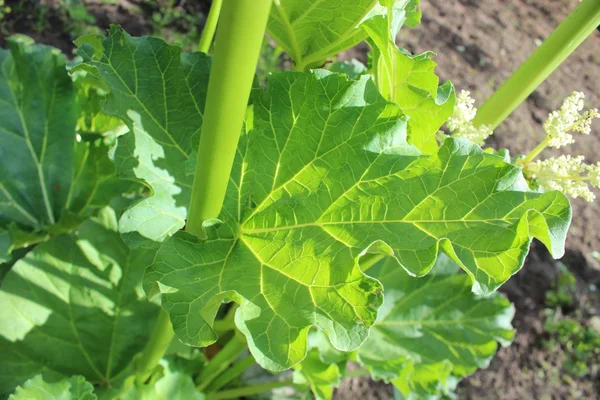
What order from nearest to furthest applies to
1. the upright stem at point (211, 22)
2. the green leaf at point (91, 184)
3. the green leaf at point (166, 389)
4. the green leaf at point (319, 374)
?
the upright stem at point (211, 22), the green leaf at point (166, 389), the green leaf at point (319, 374), the green leaf at point (91, 184)

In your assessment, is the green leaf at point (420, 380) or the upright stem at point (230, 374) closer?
the green leaf at point (420, 380)

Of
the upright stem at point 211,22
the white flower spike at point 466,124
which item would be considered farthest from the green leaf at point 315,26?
the white flower spike at point 466,124

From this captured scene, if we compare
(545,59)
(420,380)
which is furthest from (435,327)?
(545,59)

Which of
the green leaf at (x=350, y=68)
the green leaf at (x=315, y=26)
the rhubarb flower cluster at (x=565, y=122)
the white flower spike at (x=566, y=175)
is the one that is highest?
the rhubarb flower cluster at (x=565, y=122)

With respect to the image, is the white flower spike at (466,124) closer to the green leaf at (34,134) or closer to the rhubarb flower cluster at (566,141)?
the rhubarb flower cluster at (566,141)

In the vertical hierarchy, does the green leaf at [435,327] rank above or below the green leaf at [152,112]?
below

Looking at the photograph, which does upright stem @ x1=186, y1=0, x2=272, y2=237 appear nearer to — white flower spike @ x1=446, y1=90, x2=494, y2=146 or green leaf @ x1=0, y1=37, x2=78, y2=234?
white flower spike @ x1=446, y1=90, x2=494, y2=146

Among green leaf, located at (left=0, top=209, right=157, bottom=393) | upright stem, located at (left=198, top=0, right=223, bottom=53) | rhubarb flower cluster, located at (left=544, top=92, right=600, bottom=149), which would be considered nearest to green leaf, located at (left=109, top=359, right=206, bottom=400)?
green leaf, located at (left=0, top=209, right=157, bottom=393)

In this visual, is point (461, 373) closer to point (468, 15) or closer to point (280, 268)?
point (280, 268)
